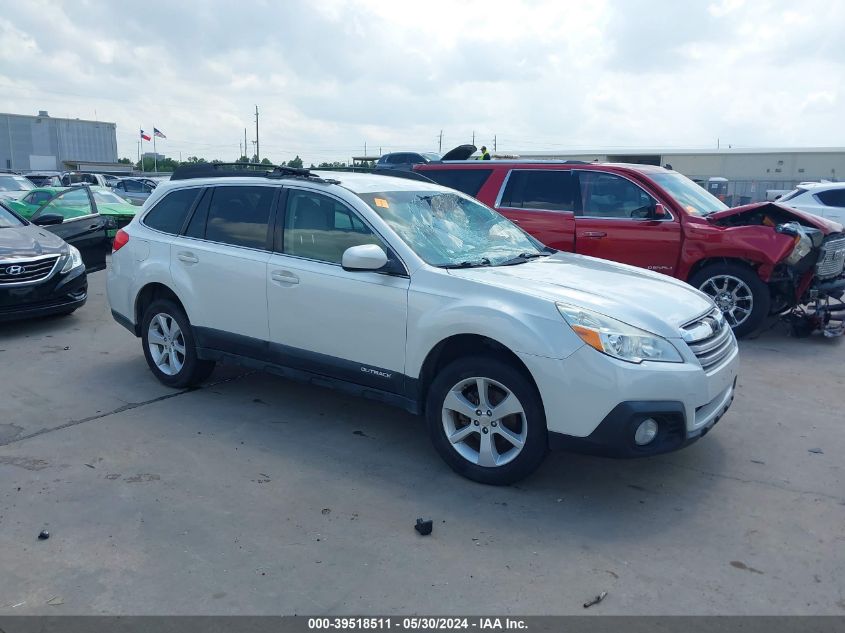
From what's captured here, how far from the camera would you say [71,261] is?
8398 millimetres

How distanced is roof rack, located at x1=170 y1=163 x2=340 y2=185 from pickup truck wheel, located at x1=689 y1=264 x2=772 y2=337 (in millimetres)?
4696

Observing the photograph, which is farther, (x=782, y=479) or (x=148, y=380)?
(x=148, y=380)

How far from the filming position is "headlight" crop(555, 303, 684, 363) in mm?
3832

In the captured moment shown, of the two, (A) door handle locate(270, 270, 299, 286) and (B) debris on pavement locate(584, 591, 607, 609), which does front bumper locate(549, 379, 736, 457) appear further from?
(A) door handle locate(270, 270, 299, 286)

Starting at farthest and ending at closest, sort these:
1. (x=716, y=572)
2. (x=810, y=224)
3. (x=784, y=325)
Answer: (x=784, y=325), (x=810, y=224), (x=716, y=572)

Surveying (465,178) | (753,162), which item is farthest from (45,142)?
(465,178)

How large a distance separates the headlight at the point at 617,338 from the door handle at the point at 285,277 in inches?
76.8

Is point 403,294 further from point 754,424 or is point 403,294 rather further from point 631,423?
point 754,424

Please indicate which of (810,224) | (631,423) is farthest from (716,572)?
(810,224)

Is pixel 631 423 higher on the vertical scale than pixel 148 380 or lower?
higher

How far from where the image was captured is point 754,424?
209 inches

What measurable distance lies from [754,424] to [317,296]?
3.34 metres

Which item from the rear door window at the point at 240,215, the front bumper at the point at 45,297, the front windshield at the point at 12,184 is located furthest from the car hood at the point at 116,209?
the rear door window at the point at 240,215

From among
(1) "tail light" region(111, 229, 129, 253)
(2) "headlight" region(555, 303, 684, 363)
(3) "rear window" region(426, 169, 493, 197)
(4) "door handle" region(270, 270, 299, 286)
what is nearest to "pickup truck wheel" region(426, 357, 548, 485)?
(2) "headlight" region(555, 303, 684, 363)
